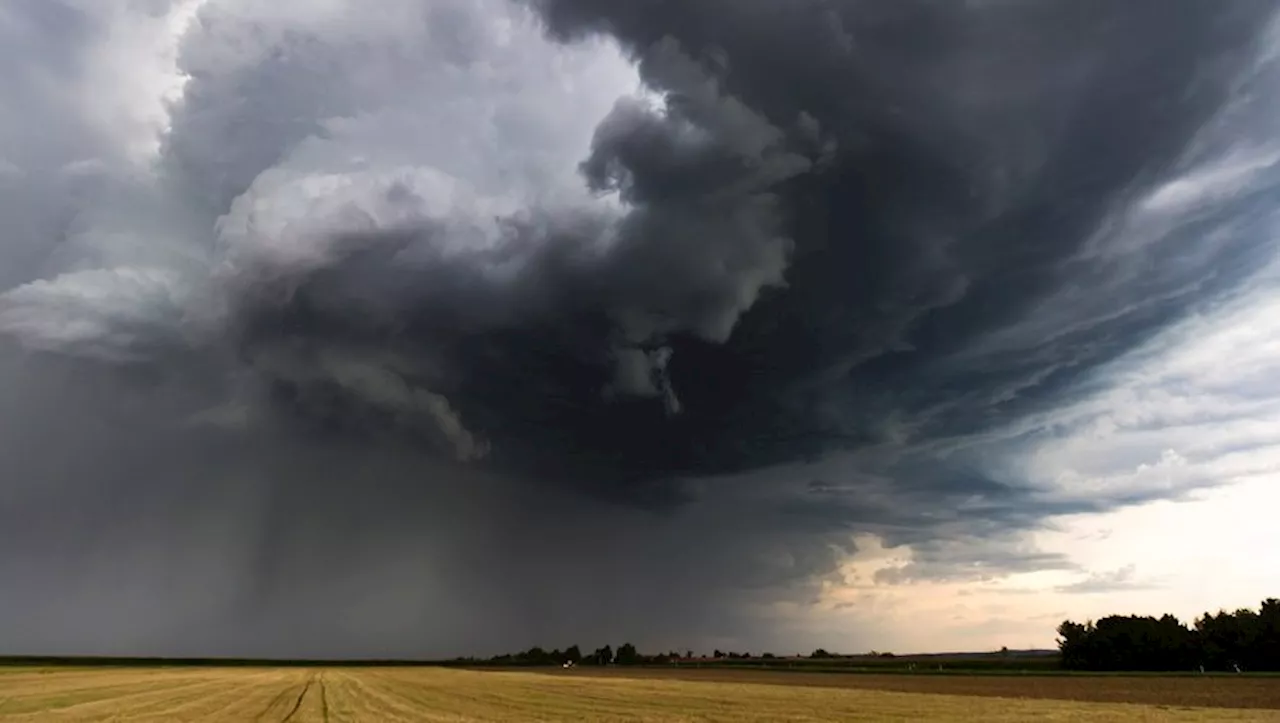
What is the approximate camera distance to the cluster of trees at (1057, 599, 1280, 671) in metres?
122

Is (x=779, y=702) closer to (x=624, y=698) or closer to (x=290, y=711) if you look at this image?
(x=624, y=698)

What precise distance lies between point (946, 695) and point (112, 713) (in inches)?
2448

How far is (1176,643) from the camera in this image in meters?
135

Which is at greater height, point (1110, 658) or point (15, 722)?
point (1110, 658)

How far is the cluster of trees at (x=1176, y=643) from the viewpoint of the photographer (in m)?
122

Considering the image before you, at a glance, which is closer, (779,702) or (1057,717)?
(1057,717)

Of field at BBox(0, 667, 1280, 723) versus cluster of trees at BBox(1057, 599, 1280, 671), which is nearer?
field at BBox(0, 667, 1280, 723)

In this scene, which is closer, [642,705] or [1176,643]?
[642,705]

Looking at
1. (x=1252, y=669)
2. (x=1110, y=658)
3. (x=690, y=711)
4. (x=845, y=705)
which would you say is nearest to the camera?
(x=690, y=711)

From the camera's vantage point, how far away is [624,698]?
65.9 meters

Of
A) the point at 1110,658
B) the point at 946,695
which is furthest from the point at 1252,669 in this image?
the point at 946,695

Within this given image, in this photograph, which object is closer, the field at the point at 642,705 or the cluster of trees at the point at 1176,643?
the field at the point at 642,705

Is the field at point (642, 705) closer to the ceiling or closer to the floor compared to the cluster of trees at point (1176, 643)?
closer to the floor

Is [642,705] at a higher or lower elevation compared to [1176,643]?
lower
